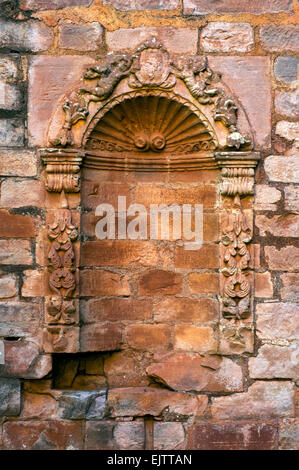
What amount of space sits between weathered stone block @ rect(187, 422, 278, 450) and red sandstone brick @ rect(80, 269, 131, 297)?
3.91 feet

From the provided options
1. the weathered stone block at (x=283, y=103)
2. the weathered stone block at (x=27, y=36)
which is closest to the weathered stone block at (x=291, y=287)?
the weathered stone block at (x=283, y=103)

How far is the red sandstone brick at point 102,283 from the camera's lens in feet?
15.6

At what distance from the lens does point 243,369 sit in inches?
182

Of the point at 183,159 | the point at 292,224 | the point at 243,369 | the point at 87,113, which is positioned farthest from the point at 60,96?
the point at 243,369

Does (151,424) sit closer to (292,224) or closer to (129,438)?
→ (129,438)

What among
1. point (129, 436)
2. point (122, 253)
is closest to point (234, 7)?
point (122, 253)

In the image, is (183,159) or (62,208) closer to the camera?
(62,208)

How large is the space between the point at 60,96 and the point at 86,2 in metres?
0.72

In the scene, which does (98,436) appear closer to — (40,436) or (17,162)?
(40,436)

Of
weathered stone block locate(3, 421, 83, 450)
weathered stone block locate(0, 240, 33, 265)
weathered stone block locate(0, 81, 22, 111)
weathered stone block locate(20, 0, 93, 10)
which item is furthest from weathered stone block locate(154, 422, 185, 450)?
weathered stone block locate(20, 0, 93, 10)

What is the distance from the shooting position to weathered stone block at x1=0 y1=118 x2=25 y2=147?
15.1 feet

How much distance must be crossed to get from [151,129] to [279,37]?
3.77 ft

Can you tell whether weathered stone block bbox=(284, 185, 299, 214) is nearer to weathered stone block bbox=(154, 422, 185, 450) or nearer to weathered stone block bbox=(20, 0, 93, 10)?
weathered stone block bbox=(154, 422, 185, 450)

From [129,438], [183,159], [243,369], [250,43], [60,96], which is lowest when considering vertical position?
[129,438]
